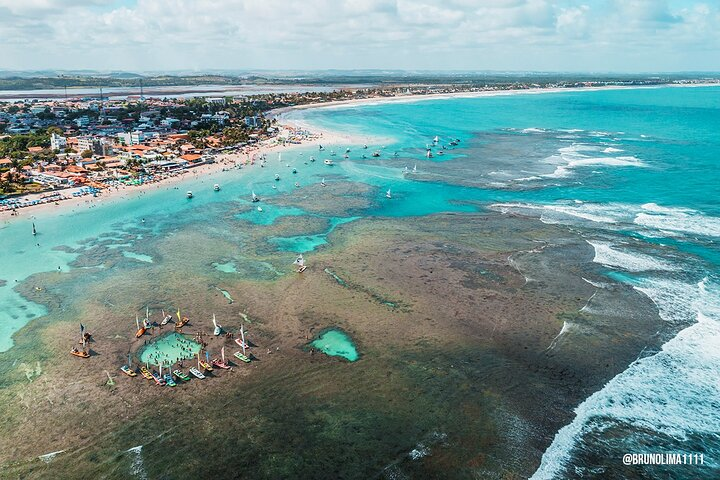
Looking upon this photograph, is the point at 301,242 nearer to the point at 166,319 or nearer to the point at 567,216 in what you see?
the point at 166,319

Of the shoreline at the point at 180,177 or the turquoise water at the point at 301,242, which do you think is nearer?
the turquoise water at the point at 301,242

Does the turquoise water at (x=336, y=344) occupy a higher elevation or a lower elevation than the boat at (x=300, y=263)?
lower

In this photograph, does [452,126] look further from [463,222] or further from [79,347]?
[79,347]

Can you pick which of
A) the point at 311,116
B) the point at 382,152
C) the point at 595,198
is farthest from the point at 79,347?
the point at 311,116

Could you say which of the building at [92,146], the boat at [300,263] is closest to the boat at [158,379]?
the boat at [300,263]

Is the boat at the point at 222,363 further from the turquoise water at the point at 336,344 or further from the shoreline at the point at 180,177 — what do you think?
the shoreline at the point at 180,177

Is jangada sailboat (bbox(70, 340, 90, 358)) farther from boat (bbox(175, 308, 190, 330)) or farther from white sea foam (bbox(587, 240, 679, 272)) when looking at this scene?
white sea foam (bbox(587, 240, 679, 272))
